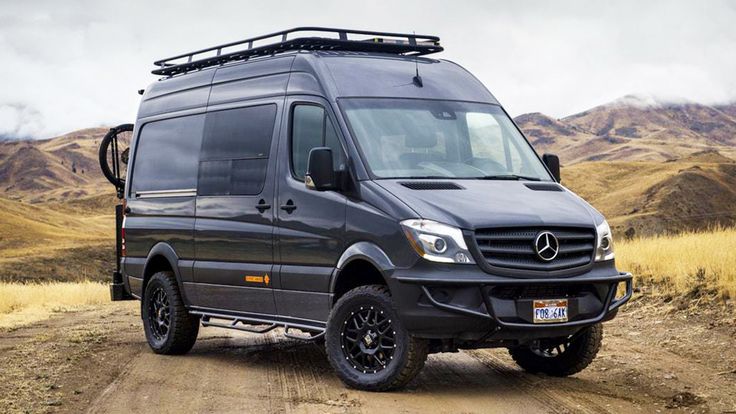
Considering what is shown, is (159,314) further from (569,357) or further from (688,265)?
(688,265)

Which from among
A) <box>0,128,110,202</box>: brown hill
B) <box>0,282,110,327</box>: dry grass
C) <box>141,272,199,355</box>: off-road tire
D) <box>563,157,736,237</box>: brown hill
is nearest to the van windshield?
<box>141,272,199,355</box>: off-road tire

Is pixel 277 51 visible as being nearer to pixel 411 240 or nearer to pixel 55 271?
pixel 411 240

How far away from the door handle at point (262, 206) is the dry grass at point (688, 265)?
5.49 meters

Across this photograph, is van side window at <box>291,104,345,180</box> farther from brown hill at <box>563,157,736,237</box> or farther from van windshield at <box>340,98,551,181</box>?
brown hill at <box>563,157,736,237</box>

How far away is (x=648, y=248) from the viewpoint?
17.8 metres

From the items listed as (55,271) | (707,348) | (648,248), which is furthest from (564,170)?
(707,348)

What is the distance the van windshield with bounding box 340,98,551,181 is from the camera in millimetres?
9203

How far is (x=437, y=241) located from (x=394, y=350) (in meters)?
0.93

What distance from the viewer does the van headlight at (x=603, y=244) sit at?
8773mm

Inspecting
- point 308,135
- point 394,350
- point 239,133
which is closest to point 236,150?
point 239,133

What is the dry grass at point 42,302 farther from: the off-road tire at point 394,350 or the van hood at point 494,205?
the van hood at point 494,205

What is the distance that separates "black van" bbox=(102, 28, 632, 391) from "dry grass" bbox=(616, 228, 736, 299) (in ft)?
12.4

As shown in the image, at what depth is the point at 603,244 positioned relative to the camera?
8867 millimetres

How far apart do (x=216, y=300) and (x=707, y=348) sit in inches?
189
